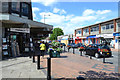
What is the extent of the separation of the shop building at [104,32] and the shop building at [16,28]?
17.5 metres

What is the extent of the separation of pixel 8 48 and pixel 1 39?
1.15 meters

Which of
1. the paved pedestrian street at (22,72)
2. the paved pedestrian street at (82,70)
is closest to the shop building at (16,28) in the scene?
the paved pedestrian street at (22,72)

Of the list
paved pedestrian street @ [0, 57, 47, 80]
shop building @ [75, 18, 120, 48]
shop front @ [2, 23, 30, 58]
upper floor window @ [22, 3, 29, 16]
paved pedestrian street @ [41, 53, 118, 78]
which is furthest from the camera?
shop building @ [75, 18, 120, 48]

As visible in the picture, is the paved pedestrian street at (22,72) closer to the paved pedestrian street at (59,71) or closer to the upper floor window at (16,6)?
the paved pedestrian street at (59,71)

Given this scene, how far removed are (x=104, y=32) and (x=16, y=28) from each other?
24.7 metres

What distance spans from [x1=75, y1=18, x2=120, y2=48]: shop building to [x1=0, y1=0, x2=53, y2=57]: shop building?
689 inches

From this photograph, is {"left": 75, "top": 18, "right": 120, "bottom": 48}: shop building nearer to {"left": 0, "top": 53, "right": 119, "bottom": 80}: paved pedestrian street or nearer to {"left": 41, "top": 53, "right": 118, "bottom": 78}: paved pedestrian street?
{"left": 41, "top": 53, "right": 118, "bottom": 78}: paved pedestrian street

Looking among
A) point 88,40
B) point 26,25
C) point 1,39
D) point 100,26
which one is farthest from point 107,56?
point 88,40

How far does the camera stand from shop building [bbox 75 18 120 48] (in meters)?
23.3

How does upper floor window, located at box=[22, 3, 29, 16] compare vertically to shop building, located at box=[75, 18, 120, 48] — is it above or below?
above

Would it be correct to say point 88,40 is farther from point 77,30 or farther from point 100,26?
point 77,30

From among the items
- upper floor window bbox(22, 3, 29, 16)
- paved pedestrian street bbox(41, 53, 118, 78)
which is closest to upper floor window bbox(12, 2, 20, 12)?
upper floor window bbox(22, 3, 29, 16)

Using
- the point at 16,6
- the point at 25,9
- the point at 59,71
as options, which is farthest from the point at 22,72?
the point at 25,9

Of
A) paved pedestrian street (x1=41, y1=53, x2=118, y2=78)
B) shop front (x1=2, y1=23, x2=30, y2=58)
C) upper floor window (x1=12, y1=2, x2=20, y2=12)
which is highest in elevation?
→ upper floor window (x1=12, y1=2, x2=20, y2=12)
